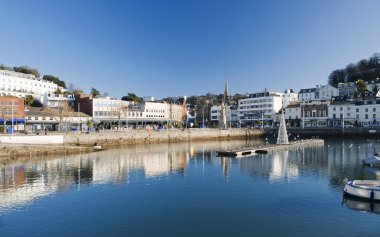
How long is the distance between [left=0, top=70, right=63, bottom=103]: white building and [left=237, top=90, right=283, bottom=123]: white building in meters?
80.1

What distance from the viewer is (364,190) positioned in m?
24.6

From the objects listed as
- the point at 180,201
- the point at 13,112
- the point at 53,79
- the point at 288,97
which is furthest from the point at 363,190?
the point at 53,79

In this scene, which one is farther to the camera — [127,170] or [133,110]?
[133,110]

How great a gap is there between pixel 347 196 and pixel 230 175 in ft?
43.4

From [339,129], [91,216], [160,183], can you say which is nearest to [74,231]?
[91,216]

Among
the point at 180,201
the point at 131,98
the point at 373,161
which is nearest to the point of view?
the point at 180,201

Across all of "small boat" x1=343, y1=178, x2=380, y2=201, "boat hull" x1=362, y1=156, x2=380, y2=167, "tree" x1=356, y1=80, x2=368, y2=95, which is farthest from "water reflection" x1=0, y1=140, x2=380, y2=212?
"tree" x1=356, y1=80, x2=368, y2=95

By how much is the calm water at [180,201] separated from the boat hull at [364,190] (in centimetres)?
77

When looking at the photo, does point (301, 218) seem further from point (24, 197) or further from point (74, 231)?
point (24, 197)

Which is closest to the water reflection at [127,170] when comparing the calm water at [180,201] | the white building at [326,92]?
the calm water at [180,201]

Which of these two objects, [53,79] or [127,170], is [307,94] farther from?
[127,170]

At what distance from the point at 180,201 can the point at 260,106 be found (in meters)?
117

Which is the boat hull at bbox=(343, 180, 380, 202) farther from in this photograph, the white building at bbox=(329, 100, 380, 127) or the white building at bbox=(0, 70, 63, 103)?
the white building at bbox=(0, 70, 63, 103)

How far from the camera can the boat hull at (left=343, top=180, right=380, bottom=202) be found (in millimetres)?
24250
